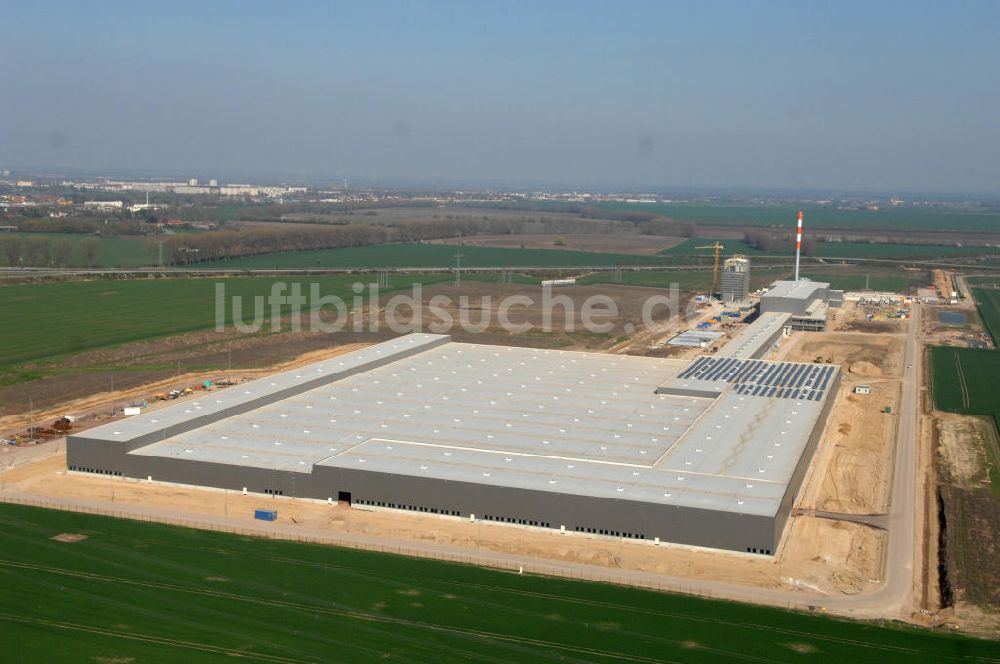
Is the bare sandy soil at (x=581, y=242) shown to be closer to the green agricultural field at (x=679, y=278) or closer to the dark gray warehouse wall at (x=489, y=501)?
the green agricultural field at (x=679, y=278)

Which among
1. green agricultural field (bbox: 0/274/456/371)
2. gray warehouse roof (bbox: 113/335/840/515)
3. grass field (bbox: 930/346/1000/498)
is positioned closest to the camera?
gray warehouse roof (bbox: 113/335/840/515)

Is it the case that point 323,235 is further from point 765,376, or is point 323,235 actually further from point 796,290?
point 765,376

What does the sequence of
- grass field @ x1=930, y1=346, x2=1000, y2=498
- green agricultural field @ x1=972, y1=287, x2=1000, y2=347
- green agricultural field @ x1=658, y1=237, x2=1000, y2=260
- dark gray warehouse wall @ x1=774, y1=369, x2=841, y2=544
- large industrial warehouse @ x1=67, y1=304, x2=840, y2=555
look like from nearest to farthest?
1. dark gray warehouse wall @ x1=774, y1=369, x2=841, y2=544
2. large industrial warehouse @ x1=67, y1=304, x2=840, y2=555
3. grass field @ x1=930, y1=346, x2=1000, y2=498
4. green agricultural field @ x1=972, y1=287, x2=1000, y2=347
5. green agricultural field @ x1=658, y1=237, x2=1000, y2=260

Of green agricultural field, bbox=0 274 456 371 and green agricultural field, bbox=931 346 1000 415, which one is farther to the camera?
green agricultural field, bbox=0 274 456 371

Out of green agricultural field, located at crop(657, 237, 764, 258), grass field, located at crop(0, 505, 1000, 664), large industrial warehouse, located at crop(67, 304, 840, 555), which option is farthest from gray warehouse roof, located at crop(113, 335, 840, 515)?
green agricultural field, located at crop(657, 237, 764, 258)

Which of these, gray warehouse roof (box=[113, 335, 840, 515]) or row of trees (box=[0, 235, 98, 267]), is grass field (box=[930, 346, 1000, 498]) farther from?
row of trees (box=[0, 235, 98, 267])

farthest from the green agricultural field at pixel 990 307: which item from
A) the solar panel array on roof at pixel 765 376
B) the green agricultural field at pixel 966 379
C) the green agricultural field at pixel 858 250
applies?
the green agricultural field at pixel 858 250
